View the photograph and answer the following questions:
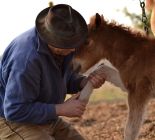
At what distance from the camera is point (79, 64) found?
6.88 meters

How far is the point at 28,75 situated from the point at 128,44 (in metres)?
2.01

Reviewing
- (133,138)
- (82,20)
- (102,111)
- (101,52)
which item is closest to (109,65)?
(101,52)

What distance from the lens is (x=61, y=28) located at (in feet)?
→ 17.7

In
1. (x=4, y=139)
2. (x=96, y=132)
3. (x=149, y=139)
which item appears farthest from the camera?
→ (x=96, y=132)

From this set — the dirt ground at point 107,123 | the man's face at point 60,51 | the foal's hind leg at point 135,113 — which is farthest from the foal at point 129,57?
the dirt ground at point 107,123

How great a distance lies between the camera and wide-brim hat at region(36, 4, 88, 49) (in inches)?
212

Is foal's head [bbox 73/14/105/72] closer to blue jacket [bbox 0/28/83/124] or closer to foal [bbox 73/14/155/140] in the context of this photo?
foal [bbox 73/14/155/140]

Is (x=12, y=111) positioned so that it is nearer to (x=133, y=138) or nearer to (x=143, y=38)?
(x=133, y=138)

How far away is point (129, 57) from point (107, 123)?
8.06ft

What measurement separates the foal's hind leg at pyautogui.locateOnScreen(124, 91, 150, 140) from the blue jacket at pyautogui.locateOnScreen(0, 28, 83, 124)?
3.97 feet

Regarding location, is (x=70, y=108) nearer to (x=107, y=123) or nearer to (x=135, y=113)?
(x=135, y=113)

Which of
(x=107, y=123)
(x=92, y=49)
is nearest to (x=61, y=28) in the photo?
(x=92, y=49)

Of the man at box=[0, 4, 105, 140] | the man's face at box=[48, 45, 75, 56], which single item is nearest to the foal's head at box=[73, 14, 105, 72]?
the man at box=[0, 4, 105, 140]

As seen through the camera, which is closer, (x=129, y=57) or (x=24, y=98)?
(x=24, y=98)
